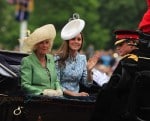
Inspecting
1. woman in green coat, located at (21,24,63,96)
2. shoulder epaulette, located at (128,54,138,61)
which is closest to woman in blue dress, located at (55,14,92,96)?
woman in green coat, located at (21,24,63,96)

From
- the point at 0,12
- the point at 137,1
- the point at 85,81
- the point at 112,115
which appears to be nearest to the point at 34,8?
the point at 0,12

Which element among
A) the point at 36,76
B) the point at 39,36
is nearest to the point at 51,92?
the point at 36,76

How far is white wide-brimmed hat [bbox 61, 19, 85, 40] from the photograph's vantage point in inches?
280

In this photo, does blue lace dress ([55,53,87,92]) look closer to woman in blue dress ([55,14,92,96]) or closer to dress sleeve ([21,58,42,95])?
woman in blue dress ([55,14,92,96])

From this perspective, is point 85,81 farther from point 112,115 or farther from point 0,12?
point 0,12

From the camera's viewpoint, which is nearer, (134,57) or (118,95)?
(118,95)

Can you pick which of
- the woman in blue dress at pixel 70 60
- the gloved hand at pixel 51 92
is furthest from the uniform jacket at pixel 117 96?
the woman in blue dress at pixel 70 60

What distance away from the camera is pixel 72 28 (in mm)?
7238

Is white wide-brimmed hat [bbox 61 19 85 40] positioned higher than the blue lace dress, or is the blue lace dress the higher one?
white wide-brimmed hat [bbox 61 19 85 40]

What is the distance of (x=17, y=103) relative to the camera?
6391 millimetres

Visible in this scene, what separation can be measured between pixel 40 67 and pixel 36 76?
0.14m

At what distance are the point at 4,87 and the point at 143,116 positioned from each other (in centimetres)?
197

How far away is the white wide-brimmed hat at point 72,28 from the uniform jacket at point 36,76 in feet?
1.22

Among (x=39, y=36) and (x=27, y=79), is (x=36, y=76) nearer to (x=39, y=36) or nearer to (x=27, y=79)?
(x=27, y=79)
